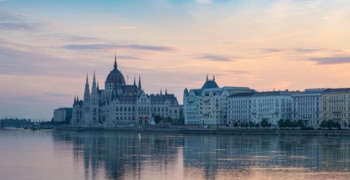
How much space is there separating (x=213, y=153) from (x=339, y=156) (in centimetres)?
950

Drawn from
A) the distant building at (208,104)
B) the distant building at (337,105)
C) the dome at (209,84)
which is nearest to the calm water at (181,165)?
the distant building at (337,105)

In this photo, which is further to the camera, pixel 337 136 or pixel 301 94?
pixel 301 94

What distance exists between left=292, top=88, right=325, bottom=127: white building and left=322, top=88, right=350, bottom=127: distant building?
1.32 meters

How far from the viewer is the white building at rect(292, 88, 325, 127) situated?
115 m

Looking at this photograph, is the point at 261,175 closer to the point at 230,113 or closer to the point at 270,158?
the point at 270,158

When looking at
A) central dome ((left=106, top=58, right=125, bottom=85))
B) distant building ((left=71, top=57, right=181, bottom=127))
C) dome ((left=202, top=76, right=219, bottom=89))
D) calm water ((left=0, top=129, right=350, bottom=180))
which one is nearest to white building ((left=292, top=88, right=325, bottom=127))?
dome ((left=202, top=76, right=219, bottom=89))

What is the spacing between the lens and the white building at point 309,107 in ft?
378

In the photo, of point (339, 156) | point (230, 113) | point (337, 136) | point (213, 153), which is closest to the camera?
point (339, 156)

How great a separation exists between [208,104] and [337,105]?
39279 millimetres

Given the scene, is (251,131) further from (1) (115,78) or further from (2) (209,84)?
(1) (115,78)

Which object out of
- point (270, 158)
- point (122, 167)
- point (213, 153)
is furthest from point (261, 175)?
point (213, 153)

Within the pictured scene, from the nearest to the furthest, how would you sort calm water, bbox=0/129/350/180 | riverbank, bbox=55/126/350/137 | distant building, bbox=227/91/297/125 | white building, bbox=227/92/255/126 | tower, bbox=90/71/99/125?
calm water, bbox=0/129/350/180
riverbank, bbox=55/126/350/137
distant building, bbox=227/91/297/125
white building, bbox=227/92/255/126
tower, bbox=90/71/99/125

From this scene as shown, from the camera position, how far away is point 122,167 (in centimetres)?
3994

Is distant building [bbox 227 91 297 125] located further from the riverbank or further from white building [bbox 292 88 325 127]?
the riverbank
